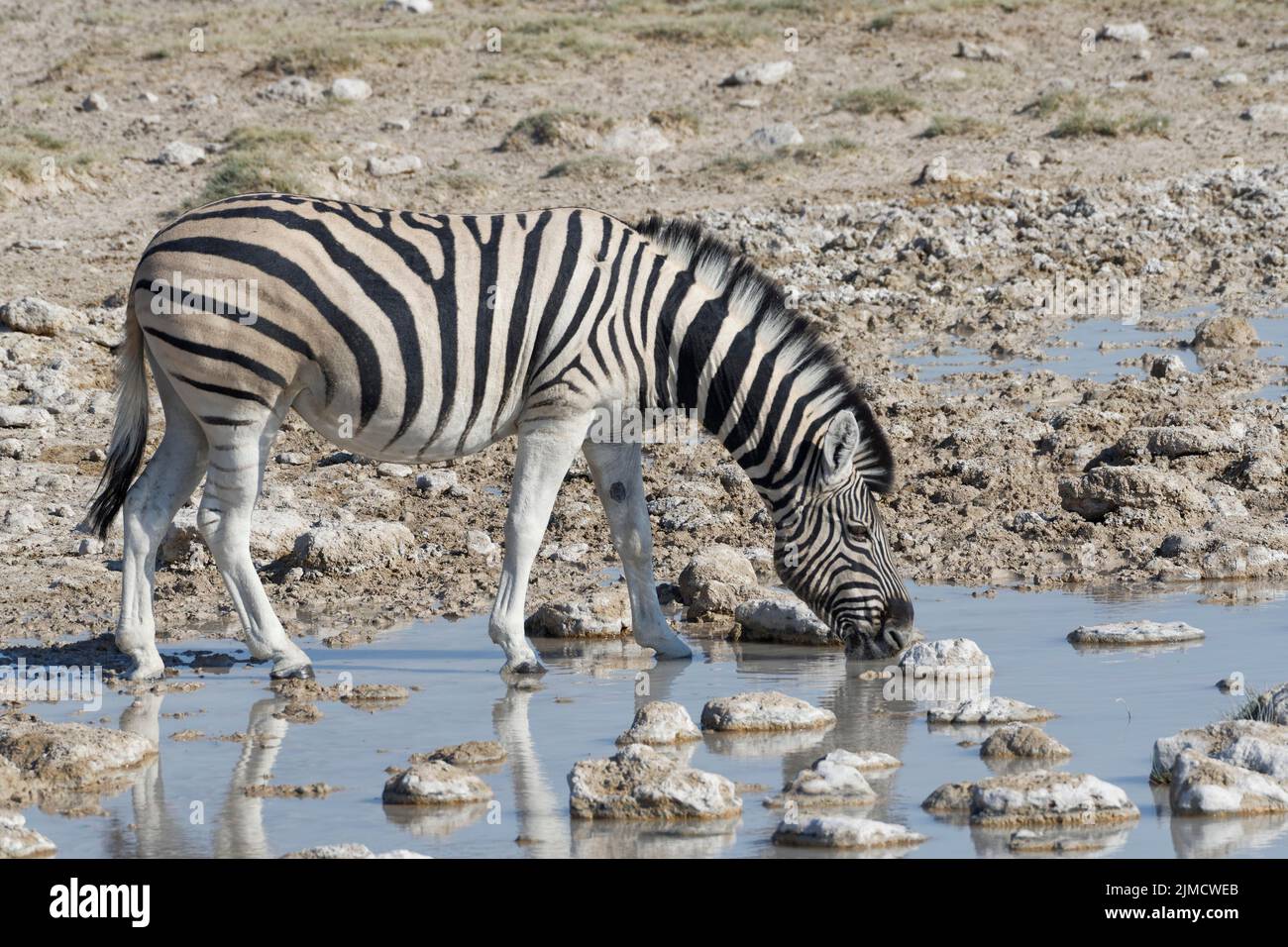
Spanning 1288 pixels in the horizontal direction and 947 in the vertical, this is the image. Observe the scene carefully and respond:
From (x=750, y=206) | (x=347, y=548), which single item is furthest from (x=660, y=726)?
(x=750, y=206)

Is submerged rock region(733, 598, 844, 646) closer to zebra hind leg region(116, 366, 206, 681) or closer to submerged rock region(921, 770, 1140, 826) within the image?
zebra hind leg region(116, 366, 206, 681)

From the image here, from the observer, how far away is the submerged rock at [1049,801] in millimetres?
5676

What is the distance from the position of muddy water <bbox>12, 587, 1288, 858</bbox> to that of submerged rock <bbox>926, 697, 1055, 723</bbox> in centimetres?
9

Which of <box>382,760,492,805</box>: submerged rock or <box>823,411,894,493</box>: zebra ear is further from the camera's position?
<box>823,411,894,493</box>: zebra ear

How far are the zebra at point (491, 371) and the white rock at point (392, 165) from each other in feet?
42.0

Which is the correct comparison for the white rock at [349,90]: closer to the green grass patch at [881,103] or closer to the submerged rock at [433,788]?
the green grass patch at [881,103]

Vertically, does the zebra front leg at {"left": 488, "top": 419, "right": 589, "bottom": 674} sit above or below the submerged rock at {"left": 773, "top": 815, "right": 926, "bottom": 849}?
above

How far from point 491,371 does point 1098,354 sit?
7866 mm

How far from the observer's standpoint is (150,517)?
8.04 metres

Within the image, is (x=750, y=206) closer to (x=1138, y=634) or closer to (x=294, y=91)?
(x=294, y=91)

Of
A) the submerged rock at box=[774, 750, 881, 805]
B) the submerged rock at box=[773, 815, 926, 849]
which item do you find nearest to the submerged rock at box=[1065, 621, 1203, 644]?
the submerged rock at box=[774, 750, 881, 805]

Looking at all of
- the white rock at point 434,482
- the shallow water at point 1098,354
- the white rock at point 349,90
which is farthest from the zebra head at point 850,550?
the white rock at point 349,90

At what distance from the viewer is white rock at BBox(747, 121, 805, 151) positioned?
21859mm
